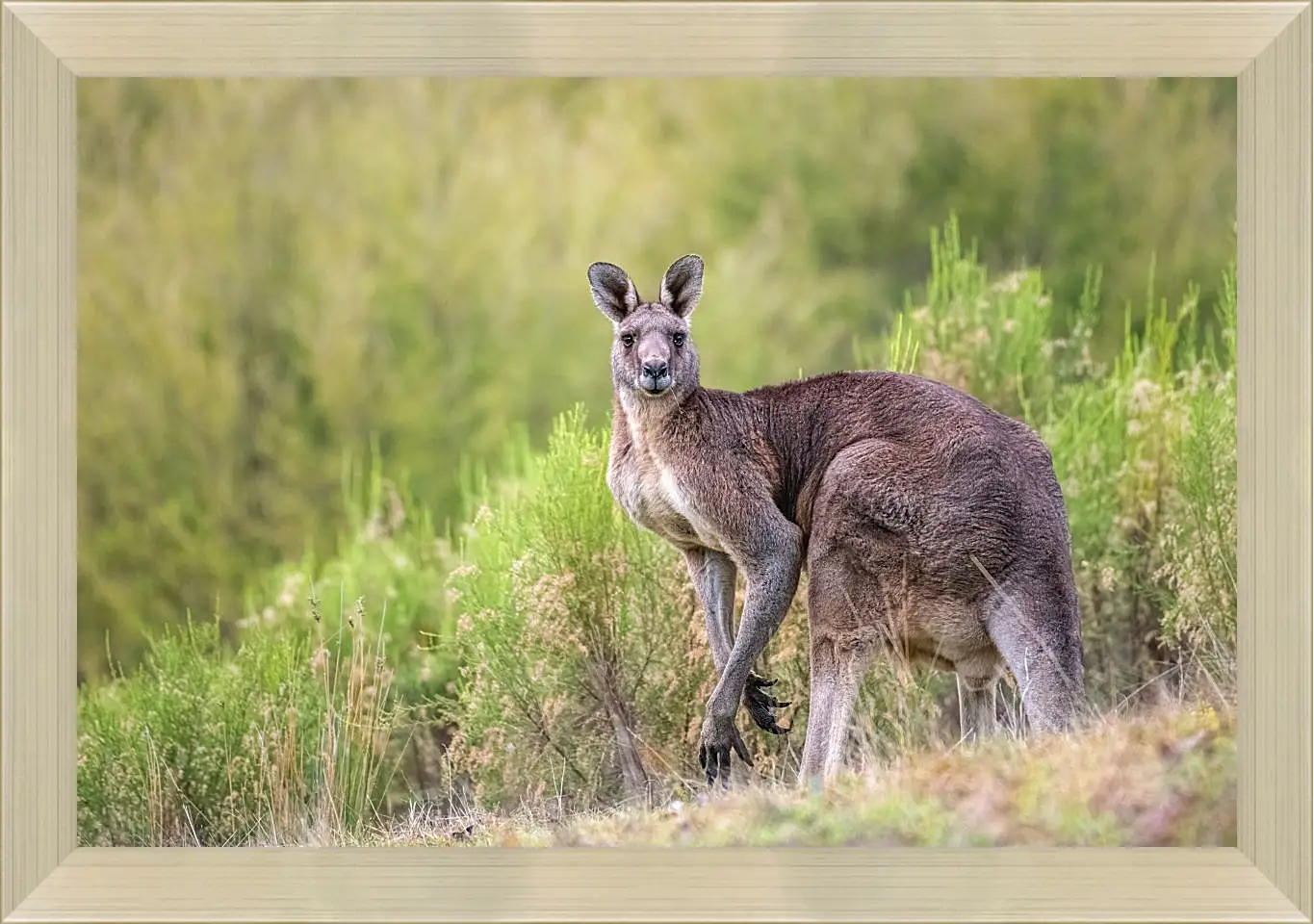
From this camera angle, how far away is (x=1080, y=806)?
18.5ft

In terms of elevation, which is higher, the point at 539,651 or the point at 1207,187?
the point at 1207,187

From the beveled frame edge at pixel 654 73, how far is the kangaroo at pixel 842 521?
2.02 feet

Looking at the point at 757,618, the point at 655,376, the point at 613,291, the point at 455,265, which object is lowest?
the point at 757,618

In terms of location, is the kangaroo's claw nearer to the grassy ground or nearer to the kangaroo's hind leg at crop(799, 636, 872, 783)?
the kangaroo's hind leg at crop(799, 636, 872, 783)

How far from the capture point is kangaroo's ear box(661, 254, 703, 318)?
636 cm

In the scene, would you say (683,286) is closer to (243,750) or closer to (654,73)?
(654,73)

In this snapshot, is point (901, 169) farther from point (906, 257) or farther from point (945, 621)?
point (945, 621)

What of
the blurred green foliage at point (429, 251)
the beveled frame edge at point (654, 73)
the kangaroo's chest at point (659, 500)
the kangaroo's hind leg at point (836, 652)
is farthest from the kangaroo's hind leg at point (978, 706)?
the blurred green foliage at point (429, 251)

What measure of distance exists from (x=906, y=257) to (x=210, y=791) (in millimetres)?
9927

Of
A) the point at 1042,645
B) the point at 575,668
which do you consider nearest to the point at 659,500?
the point at 575,668

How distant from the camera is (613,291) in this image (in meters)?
6.43

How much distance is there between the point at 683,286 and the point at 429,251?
1002 cm

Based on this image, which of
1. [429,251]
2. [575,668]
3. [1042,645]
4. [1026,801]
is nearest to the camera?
[1026,801]
